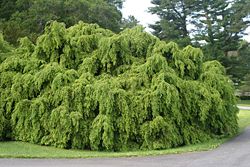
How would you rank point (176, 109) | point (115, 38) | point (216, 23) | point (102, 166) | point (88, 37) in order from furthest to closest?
point (216, 23) < point (88, 37) < point (115, 38) < point (176, 109) < point (102, 166)

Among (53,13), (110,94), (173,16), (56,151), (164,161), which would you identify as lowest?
(164,161)

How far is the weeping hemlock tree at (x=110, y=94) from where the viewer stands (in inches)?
465

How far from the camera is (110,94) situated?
38.6ft

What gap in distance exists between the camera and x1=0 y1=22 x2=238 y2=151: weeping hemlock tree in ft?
38.7

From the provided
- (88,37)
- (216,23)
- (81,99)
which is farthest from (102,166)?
(216,23)

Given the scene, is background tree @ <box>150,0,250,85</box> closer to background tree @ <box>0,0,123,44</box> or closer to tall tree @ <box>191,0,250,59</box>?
tall tree @ <box>191,0,250,59</box>

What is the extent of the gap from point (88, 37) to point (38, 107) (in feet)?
11.9

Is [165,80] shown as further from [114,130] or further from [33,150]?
[33,150]

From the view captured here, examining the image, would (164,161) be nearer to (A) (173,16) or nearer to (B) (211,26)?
(B) (211,26)

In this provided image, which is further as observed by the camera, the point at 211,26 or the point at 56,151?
the point at 211,26

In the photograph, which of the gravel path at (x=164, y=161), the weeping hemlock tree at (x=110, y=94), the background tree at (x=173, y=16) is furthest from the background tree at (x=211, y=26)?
the gravel path at (x=164, y=161)

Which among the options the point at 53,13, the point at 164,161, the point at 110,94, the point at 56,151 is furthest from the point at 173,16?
the point at 164,161

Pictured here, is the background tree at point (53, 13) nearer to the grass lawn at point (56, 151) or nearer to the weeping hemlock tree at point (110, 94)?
the weeping hemlock tree at point (110, 94)

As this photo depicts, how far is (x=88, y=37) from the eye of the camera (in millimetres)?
14234
